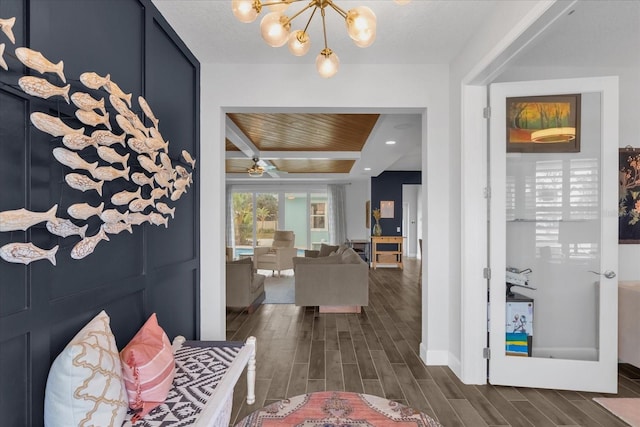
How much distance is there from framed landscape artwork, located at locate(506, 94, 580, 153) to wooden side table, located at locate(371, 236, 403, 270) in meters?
6.01

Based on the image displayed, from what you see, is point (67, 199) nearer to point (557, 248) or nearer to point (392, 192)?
point (557, 248)

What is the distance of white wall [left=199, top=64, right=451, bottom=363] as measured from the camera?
9.48 feet

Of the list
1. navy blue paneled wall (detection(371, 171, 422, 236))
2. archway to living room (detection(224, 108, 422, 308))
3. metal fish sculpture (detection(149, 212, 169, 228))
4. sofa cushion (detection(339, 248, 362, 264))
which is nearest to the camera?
metal fish sculpture (detection(149, 212, 169, 228))

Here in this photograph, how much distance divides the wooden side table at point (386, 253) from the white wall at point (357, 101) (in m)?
5.39

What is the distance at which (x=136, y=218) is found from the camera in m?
1.68

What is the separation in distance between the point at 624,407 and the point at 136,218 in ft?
11.1

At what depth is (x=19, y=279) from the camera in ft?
3.70

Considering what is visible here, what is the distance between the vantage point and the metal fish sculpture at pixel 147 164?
170 centimetres

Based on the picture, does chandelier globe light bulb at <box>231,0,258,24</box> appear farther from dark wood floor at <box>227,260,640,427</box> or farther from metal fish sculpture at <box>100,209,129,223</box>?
dark wood floor at <box>227,260,640,427</box>

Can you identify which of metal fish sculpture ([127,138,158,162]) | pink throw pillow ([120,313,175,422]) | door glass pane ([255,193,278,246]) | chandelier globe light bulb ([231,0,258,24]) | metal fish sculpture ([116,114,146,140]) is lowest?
pink throw pillow ([120,313,175,422])

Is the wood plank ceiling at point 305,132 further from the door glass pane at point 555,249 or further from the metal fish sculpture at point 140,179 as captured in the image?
the metal fish sculpture at point 140,179

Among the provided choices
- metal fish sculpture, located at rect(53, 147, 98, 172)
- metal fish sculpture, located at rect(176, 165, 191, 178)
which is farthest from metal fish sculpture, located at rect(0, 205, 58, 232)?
metal fish sculpture, located at rect(176, 165, 191, 178)

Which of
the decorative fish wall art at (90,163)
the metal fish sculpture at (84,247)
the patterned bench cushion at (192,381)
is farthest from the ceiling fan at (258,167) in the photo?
the metal fish sculpture at (84,247)

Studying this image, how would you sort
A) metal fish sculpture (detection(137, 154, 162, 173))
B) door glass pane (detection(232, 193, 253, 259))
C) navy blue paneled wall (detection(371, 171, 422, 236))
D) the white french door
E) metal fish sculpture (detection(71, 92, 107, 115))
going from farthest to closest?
door glass pane (detection(232, 193, 253, 259))
navy blue paneled wall (detection(371, 171, 422, 236))
the white french door
metal fish sculpture (detection(137, 154, 162, 173))
metal fish sculpture (detection(71, 92, 107, 115))
